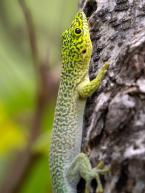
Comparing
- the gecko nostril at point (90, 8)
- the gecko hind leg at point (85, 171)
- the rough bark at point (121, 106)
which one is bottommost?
the gecko hind leg at point (85, 171)

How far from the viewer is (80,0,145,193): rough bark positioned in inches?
121

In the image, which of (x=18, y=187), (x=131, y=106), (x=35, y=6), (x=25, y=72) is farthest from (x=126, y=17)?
(x=35, y=6)

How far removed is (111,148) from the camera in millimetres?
3182

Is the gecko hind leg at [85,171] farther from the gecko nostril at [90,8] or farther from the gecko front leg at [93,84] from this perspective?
the gecko nostril at [90,8]

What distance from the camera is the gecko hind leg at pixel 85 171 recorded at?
319 cm

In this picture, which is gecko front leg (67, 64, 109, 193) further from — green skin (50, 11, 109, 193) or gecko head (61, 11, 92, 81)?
gecko head (61, 11, 92, 81)

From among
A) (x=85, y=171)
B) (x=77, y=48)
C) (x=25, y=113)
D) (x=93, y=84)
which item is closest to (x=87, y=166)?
(x=85, y=171)

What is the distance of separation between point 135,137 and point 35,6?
5.54m

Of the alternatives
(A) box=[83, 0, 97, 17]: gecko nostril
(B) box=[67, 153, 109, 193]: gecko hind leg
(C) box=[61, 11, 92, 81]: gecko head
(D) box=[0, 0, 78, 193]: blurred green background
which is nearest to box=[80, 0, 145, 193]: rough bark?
(B) box=[67, 153, 109, 193]: gecko hind leg

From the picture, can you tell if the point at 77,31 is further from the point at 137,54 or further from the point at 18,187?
the point at 18,187

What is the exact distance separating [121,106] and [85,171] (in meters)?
0.45

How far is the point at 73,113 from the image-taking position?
3795mm

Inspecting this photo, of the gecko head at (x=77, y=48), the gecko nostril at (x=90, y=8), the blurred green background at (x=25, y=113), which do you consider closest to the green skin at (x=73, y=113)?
the gecko head at (x=77, y=48)

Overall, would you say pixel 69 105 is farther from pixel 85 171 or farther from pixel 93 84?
pixel 85 171
